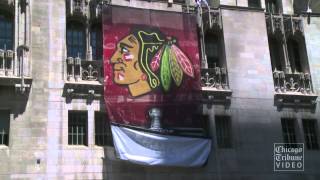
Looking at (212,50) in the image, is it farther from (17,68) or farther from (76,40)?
(17,68)

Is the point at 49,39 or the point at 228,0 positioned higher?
the point at 228,0

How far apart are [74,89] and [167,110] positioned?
538 centimetres

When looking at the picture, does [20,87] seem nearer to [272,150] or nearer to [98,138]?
[98,138]

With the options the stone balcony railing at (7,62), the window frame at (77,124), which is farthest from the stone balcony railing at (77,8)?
the window frame at (77,124)

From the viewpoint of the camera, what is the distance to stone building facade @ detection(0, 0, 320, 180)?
91.2 ft

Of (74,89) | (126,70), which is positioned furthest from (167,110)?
(74,89)

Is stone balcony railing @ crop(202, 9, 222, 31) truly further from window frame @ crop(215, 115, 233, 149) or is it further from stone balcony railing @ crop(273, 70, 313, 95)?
window frame @ crop(215, 115, 233, 149)

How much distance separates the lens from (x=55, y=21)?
98.9ft

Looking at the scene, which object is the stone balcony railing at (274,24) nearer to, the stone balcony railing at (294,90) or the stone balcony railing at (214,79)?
the stone balcony railing at (294,90)

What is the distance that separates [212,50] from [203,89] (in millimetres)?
3429

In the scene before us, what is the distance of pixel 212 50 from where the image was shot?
34031 millimetres

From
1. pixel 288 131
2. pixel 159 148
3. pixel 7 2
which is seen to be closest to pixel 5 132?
pixel 7 2

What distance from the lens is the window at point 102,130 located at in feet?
95.6

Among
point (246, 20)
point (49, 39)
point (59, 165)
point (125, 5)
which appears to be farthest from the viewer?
point (246, 20)
